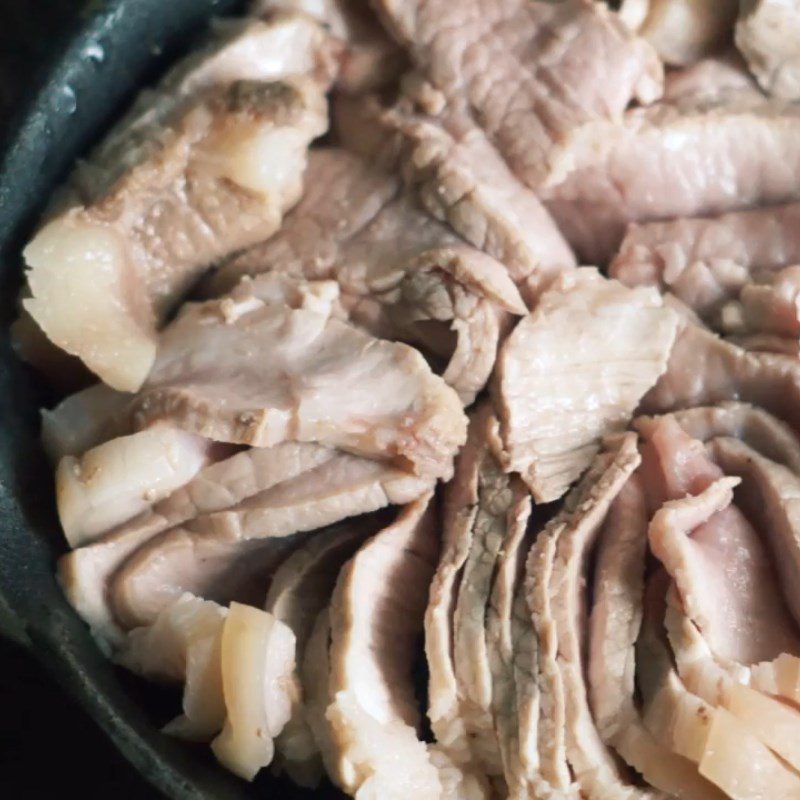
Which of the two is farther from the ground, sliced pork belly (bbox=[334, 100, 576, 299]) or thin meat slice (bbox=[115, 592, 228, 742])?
sliced pork belly (bbox=[334, 100, 576, 299])

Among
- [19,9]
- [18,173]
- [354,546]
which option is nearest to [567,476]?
[354,546]

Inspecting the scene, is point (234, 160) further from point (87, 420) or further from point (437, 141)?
point (87, 420)

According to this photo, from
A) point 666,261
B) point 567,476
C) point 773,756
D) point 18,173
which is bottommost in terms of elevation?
point 773,756

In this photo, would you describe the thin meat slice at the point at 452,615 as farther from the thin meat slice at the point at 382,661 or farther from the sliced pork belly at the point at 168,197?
the sliced pork belly at the point at 168,197

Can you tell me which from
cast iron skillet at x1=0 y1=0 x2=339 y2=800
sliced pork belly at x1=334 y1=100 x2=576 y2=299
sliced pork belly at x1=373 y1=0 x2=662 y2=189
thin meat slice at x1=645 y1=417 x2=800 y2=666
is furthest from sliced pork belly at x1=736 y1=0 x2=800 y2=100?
cast iron skillet at x1=0 y1=0 x2=339 y2=800

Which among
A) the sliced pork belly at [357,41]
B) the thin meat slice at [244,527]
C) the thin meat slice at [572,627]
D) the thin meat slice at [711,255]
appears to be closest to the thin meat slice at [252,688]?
the thin meat slice at [244,527]

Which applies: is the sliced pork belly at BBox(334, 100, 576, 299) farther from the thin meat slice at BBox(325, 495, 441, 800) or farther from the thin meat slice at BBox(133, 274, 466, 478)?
the thin meat slice at BBox(325, 495, 441, 800)
